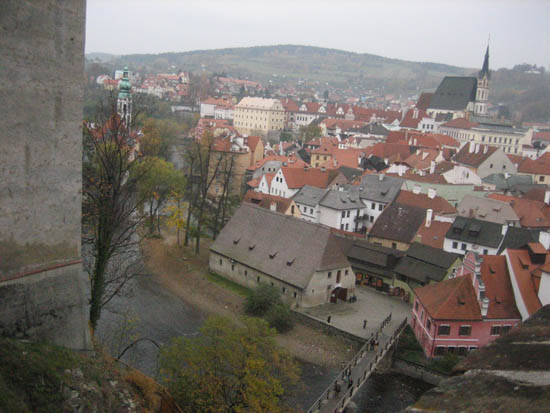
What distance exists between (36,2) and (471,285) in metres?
18.3

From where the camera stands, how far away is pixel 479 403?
21.9 feet

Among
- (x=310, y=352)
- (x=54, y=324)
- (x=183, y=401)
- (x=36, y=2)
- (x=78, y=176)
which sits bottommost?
(x=310, y=352)

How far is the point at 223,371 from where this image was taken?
1324 cm

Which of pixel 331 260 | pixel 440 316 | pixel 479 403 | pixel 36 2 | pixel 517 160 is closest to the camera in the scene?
pixel 479 403

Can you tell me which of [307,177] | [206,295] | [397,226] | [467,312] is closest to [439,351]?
[467,312]

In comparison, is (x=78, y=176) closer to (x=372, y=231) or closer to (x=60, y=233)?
(x=60, y=233)

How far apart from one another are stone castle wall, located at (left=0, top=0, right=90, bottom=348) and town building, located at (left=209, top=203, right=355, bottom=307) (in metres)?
13.2

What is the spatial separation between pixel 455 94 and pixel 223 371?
8380 cm

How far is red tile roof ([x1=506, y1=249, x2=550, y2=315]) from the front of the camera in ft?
68.3

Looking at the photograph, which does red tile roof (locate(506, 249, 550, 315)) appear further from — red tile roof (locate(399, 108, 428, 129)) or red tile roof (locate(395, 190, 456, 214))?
red tile roof (locate(399, 108, 428, 129))

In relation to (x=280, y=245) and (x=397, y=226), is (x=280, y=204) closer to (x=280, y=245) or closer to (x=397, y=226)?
(x=397, y=226)

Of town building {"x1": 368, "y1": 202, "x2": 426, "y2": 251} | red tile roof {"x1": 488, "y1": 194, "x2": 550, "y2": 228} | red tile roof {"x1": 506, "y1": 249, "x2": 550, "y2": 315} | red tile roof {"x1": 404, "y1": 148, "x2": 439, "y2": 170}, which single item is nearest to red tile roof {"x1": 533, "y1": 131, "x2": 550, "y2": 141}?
red tile roof {"x1": 404, "y1": 148, "x2": 439, "y2": 170}

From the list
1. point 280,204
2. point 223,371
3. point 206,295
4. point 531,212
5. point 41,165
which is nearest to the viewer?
point 41,165

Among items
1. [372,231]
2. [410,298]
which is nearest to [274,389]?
[410,298]
